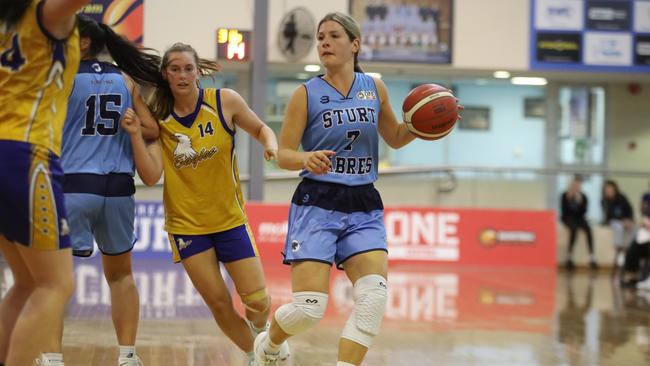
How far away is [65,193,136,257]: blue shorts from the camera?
17.3ft

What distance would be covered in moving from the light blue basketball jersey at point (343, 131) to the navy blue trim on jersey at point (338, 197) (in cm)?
3

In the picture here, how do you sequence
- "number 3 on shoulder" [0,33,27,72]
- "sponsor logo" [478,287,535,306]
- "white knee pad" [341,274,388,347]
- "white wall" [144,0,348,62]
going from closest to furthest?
"number 3 on shoulder" [0,33,27,72]
"white knee pad" [341,274,388,347]
"sponsor logo" [478,287,535,306]
"white wall" [144,0,348,62]

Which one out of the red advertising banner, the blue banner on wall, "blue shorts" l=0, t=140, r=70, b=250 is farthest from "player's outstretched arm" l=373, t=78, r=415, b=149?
the blue banner on wall

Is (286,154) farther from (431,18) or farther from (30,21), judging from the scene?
(431,18)

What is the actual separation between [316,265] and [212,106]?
3.80ft

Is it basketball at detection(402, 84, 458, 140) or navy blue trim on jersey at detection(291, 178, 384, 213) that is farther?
basketball at detection(402, 84, 458, 140)

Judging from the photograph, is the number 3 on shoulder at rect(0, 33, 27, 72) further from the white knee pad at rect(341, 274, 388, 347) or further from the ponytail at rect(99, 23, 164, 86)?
the white knee pad at rect(341, 274, 388, 347)

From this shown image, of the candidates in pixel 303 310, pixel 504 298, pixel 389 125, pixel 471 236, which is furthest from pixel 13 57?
pixel 471 236

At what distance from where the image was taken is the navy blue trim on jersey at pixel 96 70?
5.38 metres

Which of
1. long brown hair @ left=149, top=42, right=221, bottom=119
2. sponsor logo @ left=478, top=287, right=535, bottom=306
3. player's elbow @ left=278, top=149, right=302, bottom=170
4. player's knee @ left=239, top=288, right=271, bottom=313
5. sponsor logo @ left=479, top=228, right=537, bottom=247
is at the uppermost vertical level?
long brown hair @ left=149, top=42, right=221, bottom=119

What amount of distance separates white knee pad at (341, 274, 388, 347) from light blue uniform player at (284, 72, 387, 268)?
19cm

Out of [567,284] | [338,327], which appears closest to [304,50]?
[567,284]

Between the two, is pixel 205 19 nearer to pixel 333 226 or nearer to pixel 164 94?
pixel 164 94

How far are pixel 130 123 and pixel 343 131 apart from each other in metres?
1.14
